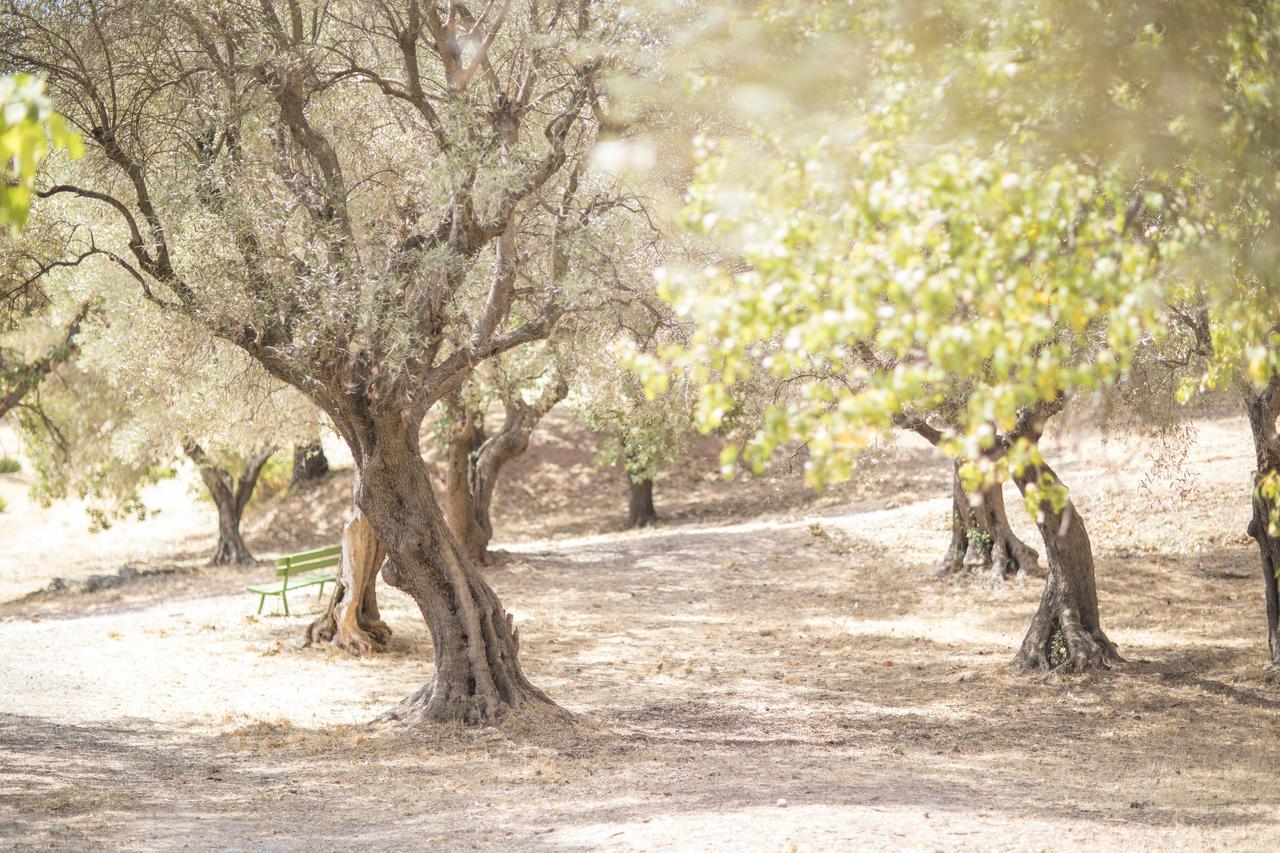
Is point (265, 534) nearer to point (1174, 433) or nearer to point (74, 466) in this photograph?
point (74, 466)

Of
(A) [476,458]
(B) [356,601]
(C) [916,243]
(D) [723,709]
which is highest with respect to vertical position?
(C) [916,243]

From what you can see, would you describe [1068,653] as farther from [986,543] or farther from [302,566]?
[302,566]

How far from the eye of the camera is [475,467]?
1975 centimetres

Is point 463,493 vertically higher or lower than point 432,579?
higher

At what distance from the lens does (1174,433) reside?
11.2 m

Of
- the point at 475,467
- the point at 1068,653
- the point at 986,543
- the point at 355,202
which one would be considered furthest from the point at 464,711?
the point at 475,467

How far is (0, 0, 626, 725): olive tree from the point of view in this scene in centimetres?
924

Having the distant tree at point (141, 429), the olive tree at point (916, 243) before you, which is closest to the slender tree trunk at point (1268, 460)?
the olive tree at point (916, 243)

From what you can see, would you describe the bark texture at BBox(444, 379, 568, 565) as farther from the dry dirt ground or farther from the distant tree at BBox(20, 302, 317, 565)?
the distant tree at BBox(20, 302, 317, 565)

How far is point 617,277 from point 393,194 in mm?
2367

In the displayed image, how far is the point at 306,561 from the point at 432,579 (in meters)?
6.26

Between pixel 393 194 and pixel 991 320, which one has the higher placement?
pixel 393 194

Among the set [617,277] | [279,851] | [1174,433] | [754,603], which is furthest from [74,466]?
[1174,433]

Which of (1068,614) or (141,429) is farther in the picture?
(141,429)
